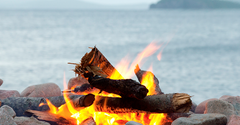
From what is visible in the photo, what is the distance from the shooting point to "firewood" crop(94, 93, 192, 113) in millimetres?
2723

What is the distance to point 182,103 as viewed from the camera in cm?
270

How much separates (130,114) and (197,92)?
5.23 meters

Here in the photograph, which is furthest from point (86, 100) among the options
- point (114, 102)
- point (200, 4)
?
point (200, 4)

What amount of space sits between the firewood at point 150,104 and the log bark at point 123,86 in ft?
0.59

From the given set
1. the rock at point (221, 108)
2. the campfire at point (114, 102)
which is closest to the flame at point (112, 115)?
the campfire at point (114, 102)

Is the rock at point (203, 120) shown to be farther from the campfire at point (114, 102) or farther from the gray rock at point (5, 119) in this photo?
the gray rock at point (5, 119)

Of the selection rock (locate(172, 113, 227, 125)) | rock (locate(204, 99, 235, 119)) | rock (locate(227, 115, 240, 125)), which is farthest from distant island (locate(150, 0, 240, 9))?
rock (locate(172, 113, 227, 125))

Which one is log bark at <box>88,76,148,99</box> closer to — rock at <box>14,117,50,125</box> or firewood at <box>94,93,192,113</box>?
firewood at <box>94,93,192,113</box>

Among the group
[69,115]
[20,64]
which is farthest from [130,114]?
[20,64]

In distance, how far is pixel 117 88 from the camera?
2.71 m

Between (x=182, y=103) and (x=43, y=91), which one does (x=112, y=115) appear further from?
(x=43, y=91)

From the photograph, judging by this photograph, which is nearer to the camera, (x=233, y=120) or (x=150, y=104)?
(x=150, y=104)

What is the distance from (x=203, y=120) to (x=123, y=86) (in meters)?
1.03

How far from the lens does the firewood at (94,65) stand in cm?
297
